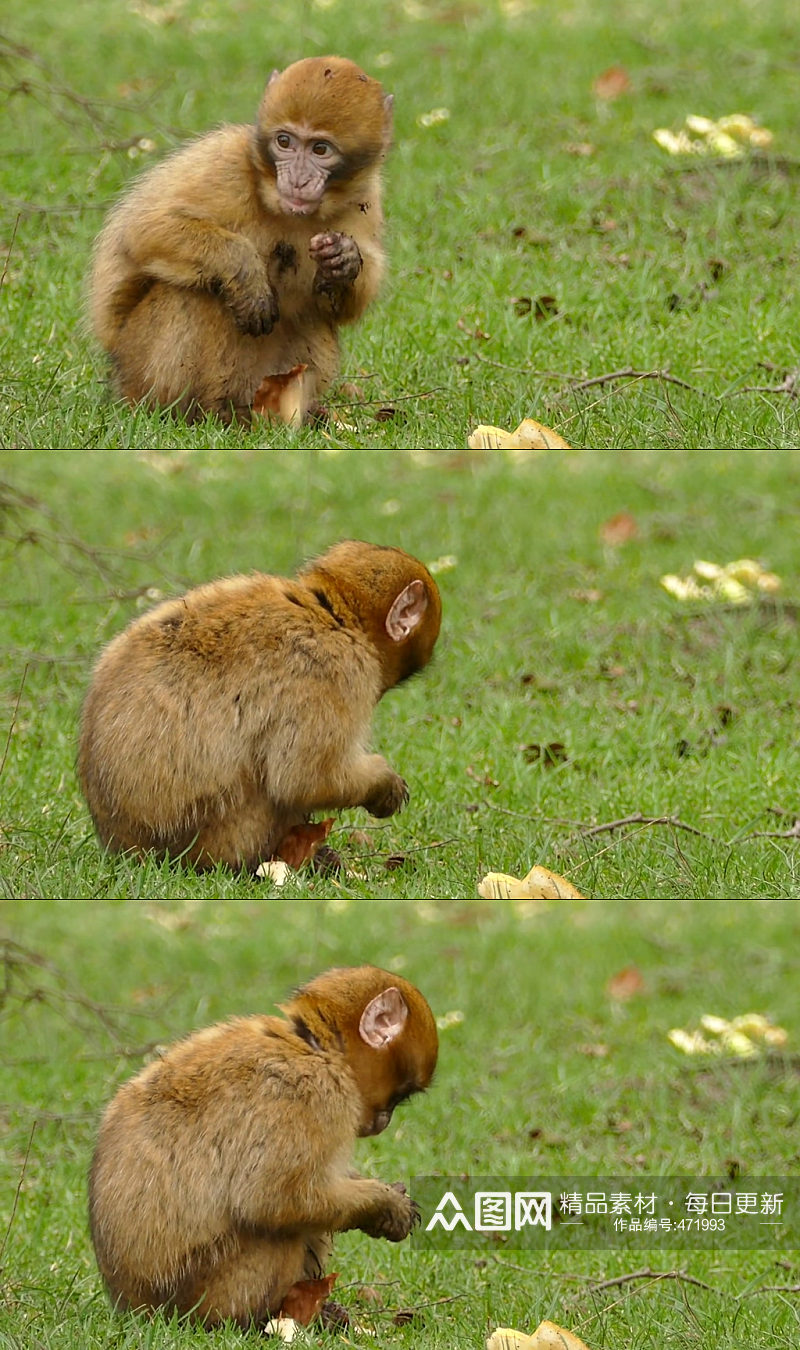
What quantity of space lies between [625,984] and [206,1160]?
3.17m

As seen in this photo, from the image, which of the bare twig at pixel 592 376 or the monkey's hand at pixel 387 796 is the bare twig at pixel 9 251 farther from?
the monkey's hand at pixel 387 796

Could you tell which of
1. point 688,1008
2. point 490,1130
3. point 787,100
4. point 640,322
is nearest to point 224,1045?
point 490,1130

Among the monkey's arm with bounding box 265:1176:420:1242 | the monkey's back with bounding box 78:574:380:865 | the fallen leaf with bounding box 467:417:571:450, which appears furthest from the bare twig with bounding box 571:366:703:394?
the monkey's arm with bounding box 265:1176:420:1242

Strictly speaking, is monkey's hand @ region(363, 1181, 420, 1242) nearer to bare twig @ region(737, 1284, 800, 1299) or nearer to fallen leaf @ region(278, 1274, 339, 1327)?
fallen leaf @ region(278, 1274, 339, 1327)

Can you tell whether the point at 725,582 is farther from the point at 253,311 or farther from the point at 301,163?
the point at 301,163

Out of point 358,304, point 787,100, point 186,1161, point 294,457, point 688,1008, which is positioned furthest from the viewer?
point 787,100

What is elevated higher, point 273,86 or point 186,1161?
point 273,86

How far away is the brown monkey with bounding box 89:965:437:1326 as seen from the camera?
18.0 feet

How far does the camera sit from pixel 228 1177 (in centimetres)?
547

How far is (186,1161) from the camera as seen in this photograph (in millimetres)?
5500

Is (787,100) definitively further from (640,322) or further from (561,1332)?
(561,1332)

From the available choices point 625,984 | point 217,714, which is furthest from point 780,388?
point 217,714

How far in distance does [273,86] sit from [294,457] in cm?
299

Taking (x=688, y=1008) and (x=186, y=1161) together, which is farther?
(x=688, y=1008)
